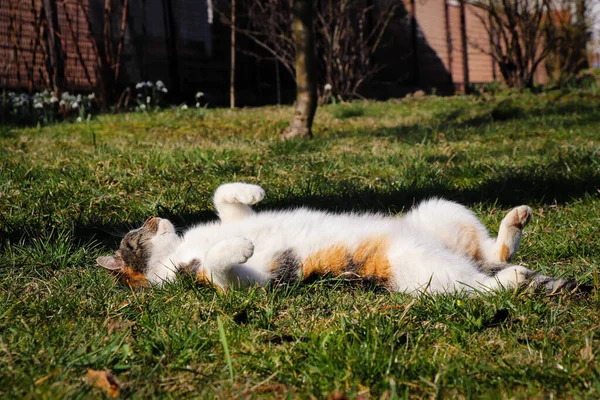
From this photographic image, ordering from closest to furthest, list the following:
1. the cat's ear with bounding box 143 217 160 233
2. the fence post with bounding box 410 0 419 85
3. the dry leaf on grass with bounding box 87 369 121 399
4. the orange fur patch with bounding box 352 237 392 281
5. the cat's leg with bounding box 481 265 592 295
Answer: the dry leaf on grass with bounding box 87 369 121 399 < the cat's leg with bounding box 481 265 592 295 < the orange fur patch with bounding box 352 237 392 281 < the cat's ear with bounding box 143 217 160 233 < the fence post with bounding box 410 0 419 85

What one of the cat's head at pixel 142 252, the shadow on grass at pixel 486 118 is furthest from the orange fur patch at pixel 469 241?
the shadow on grass at pixel 486 118

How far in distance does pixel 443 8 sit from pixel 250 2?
20.6ft

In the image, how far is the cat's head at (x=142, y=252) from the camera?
8.97 feet

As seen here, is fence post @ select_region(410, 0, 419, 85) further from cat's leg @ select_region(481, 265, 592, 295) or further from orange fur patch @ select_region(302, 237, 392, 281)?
cat's leg @ select_region(481, 265, 592, 295)

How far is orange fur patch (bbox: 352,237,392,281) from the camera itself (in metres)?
2.56

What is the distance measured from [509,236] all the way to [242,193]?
1.32 metres

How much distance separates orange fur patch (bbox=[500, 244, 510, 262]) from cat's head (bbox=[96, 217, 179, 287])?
63.6 inches

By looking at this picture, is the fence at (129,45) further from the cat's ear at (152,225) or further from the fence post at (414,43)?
the cat's ear at (152,225)

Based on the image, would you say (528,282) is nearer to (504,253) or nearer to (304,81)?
(504,253)

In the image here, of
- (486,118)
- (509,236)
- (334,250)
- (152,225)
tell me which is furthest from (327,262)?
(486,118)

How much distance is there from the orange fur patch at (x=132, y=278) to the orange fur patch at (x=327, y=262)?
2.69ft

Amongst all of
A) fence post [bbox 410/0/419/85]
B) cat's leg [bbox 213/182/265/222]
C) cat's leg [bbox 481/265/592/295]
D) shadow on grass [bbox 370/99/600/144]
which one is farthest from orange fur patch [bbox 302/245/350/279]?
fence post [bbox 410/0/419/85]

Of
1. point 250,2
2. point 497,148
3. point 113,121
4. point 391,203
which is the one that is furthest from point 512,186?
point 250,2

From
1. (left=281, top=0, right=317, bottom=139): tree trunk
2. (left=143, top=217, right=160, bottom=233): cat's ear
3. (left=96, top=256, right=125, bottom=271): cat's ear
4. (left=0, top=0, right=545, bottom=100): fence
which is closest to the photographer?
(left=96, top=256, right=125, bottom=271): cat's ear
